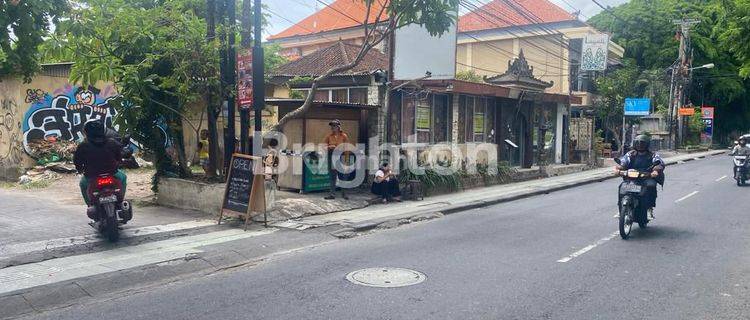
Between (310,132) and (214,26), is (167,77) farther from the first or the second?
(310,132)

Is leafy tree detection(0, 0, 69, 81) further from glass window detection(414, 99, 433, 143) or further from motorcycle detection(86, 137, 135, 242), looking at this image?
glass window detection(414, 99, 433, 143)

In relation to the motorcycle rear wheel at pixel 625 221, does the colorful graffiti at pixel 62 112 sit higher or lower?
higher

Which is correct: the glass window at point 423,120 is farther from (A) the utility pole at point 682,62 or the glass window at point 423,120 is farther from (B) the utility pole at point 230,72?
(A) the utility pole at point 682,62

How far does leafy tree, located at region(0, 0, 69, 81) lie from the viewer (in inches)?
261

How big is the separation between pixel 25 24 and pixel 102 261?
3032mm

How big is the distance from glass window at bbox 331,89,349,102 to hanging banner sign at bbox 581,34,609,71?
13032mm

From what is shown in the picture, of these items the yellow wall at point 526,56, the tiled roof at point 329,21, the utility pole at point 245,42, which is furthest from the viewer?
the tiled roof at point 329,21

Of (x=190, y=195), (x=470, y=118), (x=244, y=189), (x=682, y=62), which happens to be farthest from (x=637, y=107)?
(x=244, y=189)

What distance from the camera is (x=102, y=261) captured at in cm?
728

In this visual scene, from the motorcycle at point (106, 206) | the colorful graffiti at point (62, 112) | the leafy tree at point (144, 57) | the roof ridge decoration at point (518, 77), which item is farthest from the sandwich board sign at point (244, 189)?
the roof ridge decoration at point (518, 77)

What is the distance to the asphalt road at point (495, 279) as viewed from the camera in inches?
216

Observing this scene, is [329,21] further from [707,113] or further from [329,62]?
[707,113]

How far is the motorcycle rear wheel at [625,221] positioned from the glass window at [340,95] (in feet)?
27.9

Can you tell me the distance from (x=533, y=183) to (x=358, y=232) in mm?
10660
